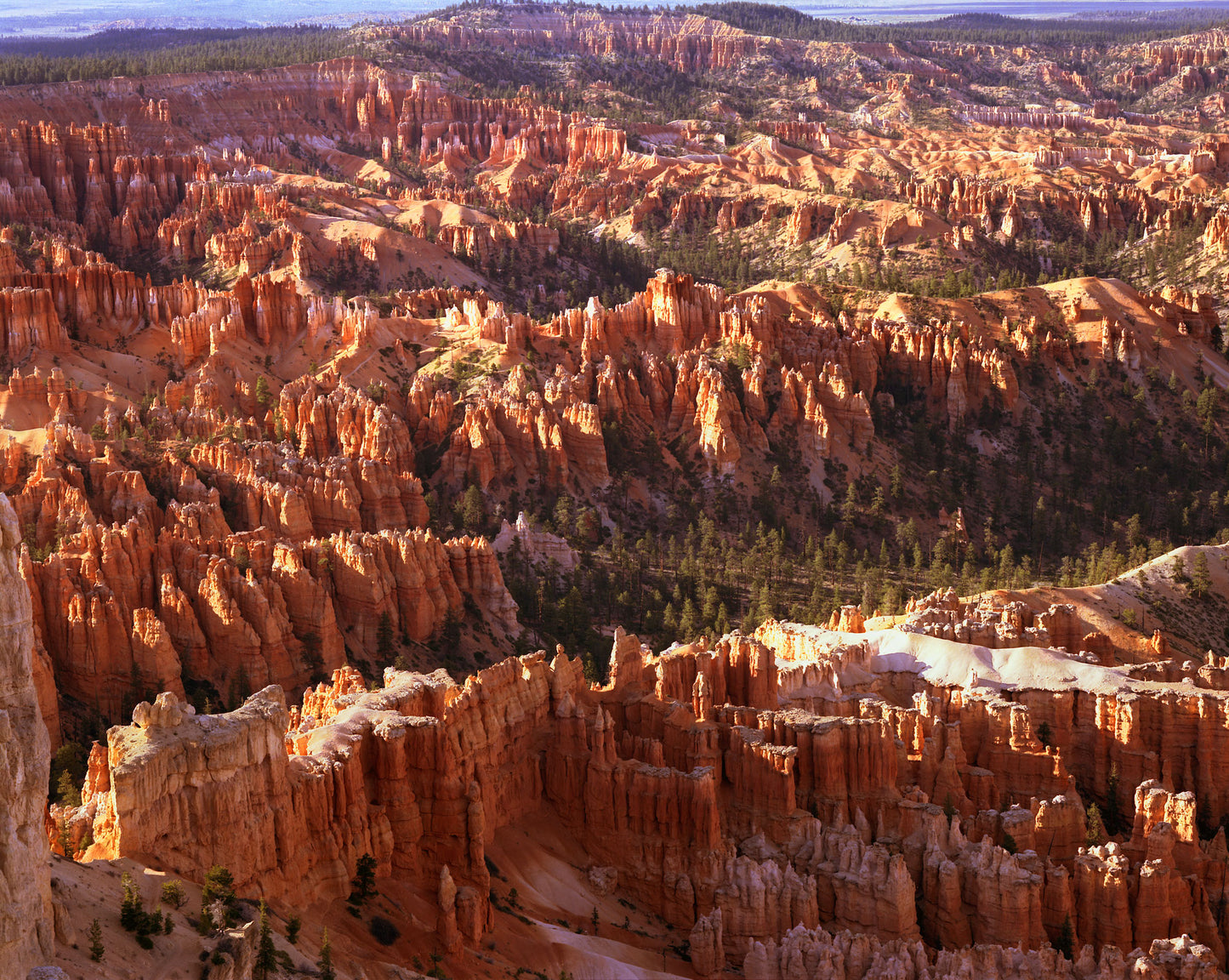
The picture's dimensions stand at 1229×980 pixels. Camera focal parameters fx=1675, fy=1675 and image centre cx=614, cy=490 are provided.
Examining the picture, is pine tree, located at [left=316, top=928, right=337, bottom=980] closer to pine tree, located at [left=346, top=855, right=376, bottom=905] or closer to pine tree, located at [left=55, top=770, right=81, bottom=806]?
pine tree, located at [left=346, top=855, right=376, bottom=905]

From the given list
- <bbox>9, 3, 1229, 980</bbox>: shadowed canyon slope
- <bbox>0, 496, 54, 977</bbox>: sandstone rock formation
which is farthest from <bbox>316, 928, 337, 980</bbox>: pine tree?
<bbox>0, 496, 54, 977</bbox>: sandstone rock formation

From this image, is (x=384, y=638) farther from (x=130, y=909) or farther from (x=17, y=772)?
(x=17, y=772)

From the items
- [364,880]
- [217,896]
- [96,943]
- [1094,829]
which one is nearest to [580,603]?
[1094,829]

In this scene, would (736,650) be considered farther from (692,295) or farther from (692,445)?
(692,295)

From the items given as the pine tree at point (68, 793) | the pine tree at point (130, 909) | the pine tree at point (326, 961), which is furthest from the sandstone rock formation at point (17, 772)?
the pine tree at point (68, 793)

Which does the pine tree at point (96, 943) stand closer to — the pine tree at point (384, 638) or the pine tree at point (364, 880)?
the pine tree at point (364, 880)

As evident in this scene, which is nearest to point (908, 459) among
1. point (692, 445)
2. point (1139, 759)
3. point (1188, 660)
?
point (692, 445)
